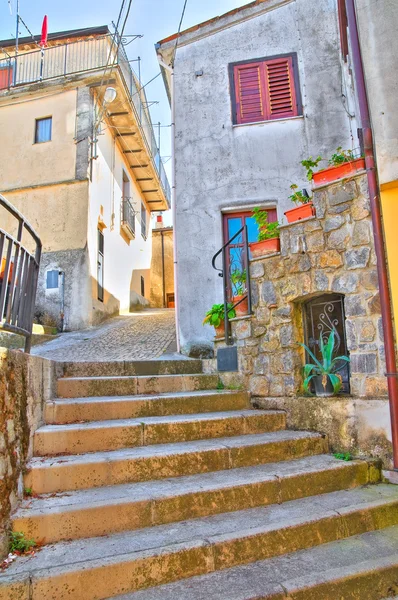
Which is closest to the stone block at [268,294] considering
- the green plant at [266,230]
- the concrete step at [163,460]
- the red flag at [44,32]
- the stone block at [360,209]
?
the green plant at [266,230]

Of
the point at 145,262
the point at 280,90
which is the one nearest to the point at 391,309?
the point at 280,90

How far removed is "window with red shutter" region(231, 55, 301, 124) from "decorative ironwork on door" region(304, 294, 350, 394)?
4.60m

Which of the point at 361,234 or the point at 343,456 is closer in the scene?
the point at 343,456

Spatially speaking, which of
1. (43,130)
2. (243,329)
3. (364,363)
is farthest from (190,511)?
(43,130)

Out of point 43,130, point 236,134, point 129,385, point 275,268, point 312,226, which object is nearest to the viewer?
point 312,226

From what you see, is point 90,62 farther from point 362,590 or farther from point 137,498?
point 362,590

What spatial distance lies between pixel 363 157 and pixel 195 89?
4841 millimetres

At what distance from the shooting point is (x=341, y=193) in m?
3.99

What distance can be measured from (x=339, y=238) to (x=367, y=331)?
3.00 ft

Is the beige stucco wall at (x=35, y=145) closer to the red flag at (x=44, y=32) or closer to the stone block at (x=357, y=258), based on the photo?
the red flag at (x=44, y=32)

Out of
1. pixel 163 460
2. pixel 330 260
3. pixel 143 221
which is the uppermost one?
pixel 143 221

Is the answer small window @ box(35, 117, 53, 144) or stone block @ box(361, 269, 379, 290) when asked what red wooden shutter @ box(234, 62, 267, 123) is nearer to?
stone block @ box(361, 269, 379, 290)

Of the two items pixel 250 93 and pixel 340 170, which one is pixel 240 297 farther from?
pixel 250 93

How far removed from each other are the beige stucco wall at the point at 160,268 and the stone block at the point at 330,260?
13299 mm
